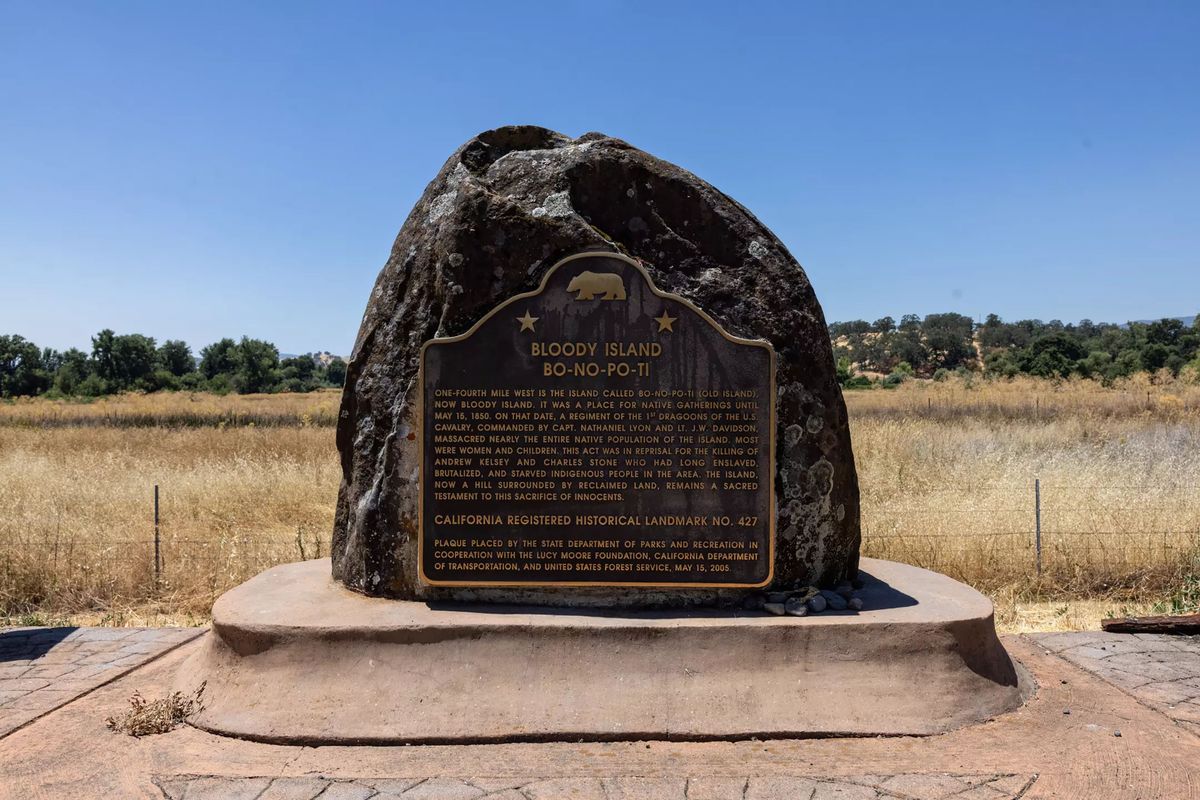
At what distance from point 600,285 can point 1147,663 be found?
4163 mm

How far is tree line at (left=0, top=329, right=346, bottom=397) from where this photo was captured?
49656mm

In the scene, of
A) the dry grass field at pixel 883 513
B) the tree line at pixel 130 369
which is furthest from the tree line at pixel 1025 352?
the tree line at pixel 130 369

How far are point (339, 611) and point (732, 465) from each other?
2.36 m

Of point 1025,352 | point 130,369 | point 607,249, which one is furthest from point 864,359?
point 607,249

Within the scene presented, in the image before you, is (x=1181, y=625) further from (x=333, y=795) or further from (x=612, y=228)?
(x=333, y=795)

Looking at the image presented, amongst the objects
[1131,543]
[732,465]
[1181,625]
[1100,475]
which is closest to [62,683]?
[732,465]

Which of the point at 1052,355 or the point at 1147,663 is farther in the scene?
the point at 1052,355

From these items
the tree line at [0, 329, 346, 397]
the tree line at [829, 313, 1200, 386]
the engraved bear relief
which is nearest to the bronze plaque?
the engraved bear relief

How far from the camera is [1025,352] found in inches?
1524

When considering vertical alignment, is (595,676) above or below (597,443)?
below

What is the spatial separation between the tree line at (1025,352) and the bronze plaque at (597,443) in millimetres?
24893

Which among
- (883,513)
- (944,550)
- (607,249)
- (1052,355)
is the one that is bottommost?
(944,550)

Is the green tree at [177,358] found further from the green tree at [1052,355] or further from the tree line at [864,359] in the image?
the green tree at [1052,355]

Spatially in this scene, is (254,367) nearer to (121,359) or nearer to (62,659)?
(121,359)
